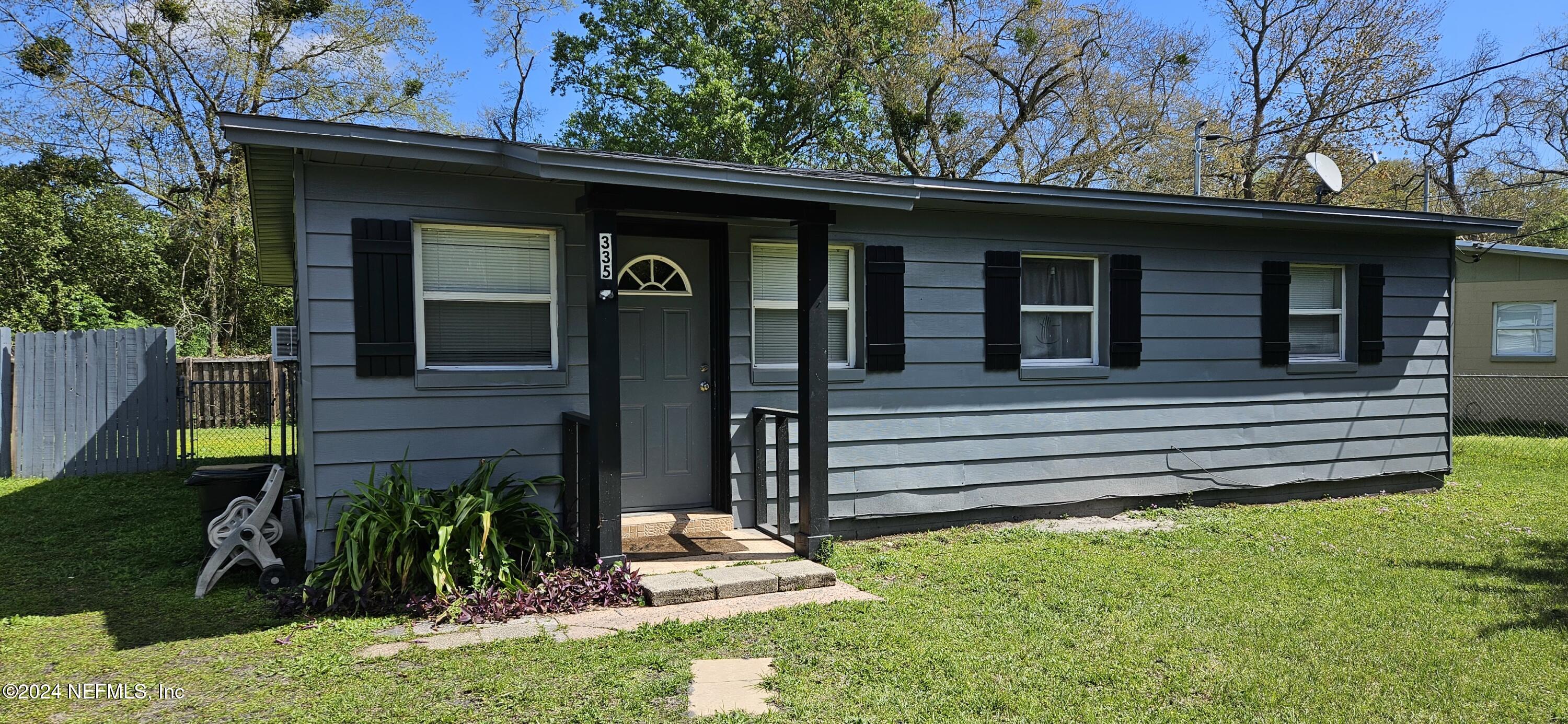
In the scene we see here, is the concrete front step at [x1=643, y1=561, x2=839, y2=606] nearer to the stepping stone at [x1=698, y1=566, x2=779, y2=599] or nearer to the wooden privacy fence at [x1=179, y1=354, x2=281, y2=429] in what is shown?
the stepping stone at [x1=698, y1=566, x2=779, y2=599]

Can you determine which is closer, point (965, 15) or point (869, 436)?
point (869, 436)

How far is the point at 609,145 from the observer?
2130 centimetres

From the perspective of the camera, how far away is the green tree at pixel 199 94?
17.7 metres

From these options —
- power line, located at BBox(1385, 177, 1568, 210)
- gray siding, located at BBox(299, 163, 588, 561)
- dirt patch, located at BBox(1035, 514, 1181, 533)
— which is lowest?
dirt patch, located at BBox(1035, 514, 1181, 533)

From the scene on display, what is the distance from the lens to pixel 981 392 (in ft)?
22.4

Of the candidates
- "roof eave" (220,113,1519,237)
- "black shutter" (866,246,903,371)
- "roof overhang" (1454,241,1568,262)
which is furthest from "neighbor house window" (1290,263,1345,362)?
"roof overhang" (1454,241,1568,262)

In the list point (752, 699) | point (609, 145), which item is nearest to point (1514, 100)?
point (609, 145)

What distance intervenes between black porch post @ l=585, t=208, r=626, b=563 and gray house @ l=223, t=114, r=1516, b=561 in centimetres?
2

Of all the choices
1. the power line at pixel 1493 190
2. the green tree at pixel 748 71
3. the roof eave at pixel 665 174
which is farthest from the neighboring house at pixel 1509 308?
the green tree at pixel 748 71

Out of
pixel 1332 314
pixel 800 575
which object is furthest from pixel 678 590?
pixel 1332 314

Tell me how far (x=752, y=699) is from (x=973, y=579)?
214cm

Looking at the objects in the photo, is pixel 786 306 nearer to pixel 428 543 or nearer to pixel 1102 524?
pixel 428 543

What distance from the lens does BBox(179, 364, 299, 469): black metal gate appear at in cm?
926

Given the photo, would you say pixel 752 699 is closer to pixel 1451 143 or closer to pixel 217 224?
pixel 217 224
